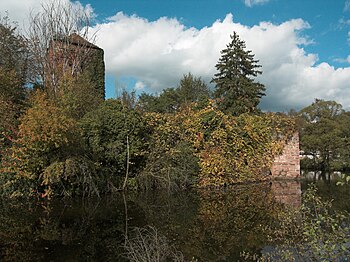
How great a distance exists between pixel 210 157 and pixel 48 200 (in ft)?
26.7

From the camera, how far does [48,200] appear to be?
12.5 metres

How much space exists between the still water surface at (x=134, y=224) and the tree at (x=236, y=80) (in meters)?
11.9

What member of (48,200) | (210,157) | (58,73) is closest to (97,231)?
(48,200)

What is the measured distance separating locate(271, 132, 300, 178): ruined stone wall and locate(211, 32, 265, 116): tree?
4.71 meters

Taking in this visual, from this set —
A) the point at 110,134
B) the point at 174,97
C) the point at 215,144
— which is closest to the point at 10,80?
the point at 110,134

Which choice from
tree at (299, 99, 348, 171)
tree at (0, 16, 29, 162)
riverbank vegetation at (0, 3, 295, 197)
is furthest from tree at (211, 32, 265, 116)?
tree at (0, 16, 29, 162)


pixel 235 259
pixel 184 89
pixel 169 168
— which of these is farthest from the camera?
pixel 184 89

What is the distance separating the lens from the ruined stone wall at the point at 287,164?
20.5 metres

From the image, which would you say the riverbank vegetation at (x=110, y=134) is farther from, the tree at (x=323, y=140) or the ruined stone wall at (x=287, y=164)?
the tree at (x=323, y=140)

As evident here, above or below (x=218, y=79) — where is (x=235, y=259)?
below

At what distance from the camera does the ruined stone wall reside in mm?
20484

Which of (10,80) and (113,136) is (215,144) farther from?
(10,80)

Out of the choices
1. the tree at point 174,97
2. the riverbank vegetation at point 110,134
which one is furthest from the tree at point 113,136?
the tree at point 174,97

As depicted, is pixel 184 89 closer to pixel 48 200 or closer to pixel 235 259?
pixel 48 200
